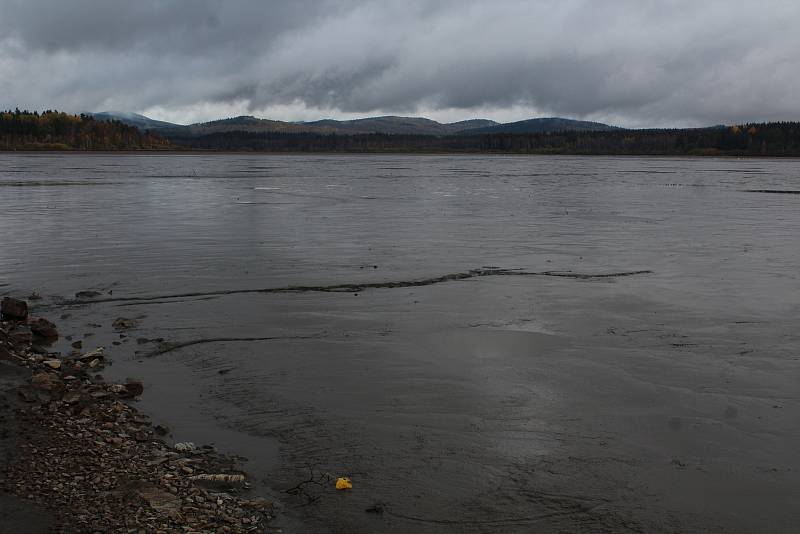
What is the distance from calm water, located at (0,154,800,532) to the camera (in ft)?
22.5

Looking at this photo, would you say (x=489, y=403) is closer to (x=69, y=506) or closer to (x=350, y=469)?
(x=350, y=469)

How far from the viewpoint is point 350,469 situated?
7293 millimetres

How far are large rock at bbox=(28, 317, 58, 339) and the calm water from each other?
468 mm

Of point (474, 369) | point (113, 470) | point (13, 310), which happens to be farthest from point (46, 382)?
Answer: point (474, 369)

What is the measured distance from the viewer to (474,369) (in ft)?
34.2

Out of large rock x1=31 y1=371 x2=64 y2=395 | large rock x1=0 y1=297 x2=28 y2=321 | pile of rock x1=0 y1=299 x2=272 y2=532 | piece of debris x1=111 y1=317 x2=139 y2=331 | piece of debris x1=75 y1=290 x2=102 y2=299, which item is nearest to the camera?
pile of rock x1=0 y1=299 x2=272 y2=532

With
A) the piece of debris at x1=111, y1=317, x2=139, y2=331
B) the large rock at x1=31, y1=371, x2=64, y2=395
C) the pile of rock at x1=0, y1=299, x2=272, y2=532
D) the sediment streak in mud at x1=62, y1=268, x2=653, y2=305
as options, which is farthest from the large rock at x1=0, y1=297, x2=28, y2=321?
the large rock at x1=31, y1=371, x2=64, y2=395

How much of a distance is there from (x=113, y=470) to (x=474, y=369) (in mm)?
5274

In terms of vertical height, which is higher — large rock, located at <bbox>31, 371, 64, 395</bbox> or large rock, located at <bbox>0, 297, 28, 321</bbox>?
large rock, located at <bbox>0, 297, 28, 321</bbox>

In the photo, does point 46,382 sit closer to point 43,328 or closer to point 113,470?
point 113,470

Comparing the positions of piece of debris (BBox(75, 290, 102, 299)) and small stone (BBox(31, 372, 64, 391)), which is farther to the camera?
piece of debris (BBox(75, 290, 102, 299))

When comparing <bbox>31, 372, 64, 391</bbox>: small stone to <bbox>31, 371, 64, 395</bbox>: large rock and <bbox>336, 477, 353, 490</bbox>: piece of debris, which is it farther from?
<bbox>336, 477, 353, 490</bbox>: piece of debris

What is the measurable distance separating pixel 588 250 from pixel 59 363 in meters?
15.9

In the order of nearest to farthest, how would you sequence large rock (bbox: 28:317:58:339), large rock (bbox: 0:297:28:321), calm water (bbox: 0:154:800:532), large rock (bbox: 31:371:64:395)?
calm water (bbox: 0:154:800:532) → large rock (bbox: 31:371:64:395) → large rock (bbox: 28:317:58:339) → large rock (bbox: 0:297:28:321)
